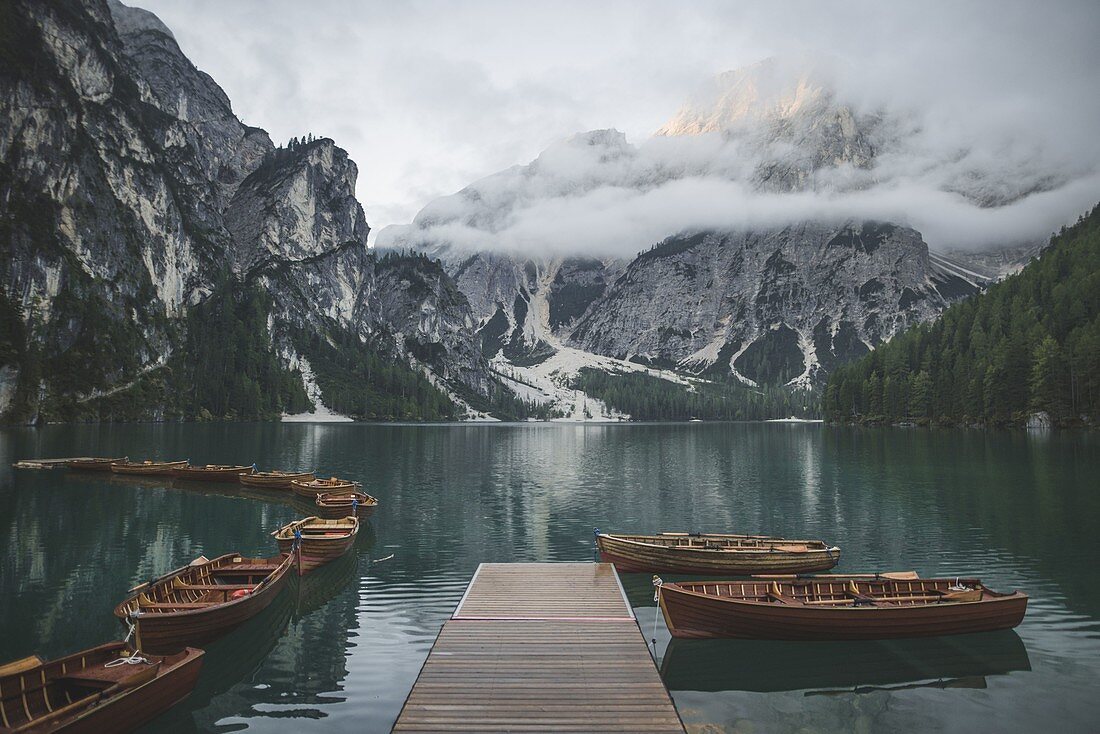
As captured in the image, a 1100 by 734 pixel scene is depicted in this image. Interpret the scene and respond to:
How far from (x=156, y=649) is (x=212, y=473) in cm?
5864

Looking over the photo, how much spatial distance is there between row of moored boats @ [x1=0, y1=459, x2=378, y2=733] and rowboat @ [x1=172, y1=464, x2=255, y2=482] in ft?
127

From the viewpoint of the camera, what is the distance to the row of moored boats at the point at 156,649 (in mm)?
15148

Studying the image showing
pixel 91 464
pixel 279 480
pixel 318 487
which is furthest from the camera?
pixel 91 464

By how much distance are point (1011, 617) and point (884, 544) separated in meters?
17.7

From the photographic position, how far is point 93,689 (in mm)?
16594

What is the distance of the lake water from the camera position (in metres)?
20.2

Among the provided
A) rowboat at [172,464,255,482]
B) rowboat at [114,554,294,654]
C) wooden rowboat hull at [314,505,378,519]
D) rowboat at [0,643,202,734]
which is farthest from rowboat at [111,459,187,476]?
rowboat at [0,643,202,734]

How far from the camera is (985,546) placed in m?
40.8

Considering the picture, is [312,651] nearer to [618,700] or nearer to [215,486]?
[618,700]

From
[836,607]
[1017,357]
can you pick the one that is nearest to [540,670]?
[836,607]

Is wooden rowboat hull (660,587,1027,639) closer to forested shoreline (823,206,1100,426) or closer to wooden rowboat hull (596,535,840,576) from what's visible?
wooden rowboat hull (596,535,840,576)

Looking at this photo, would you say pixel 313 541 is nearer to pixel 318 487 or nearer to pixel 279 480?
pixel 318 487

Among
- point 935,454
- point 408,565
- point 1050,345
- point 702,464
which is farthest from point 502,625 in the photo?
point 1050,345

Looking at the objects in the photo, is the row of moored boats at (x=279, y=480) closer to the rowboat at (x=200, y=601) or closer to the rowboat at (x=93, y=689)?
the rowboat at (x=200, y=601)
